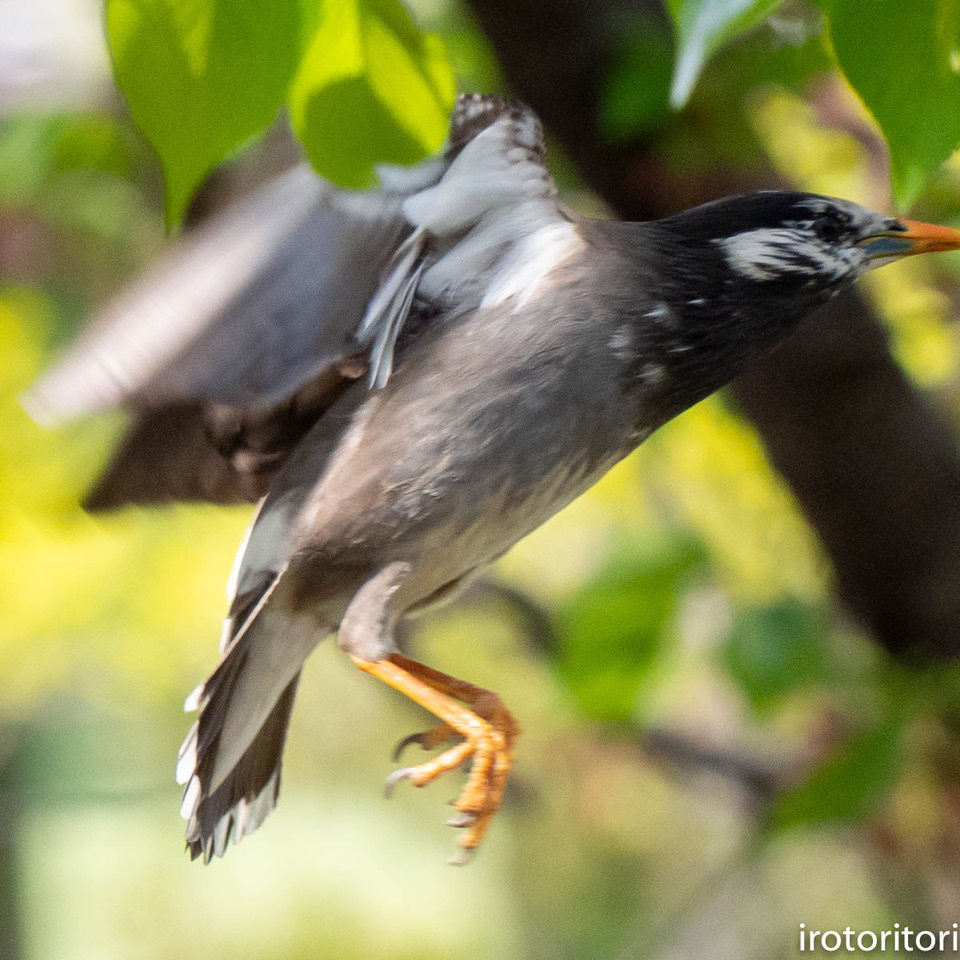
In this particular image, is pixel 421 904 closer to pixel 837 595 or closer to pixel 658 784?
pixel 658 784

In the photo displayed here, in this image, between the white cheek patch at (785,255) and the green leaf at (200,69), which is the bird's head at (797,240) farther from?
the green leaf at (200,69)

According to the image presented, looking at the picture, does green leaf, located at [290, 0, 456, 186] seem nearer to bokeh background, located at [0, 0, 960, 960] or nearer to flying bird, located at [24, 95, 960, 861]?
flying bird, located at [24, 95, 960, 861]

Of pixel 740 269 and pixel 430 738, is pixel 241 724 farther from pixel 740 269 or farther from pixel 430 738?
pixel 740 269

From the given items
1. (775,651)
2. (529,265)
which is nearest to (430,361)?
(529,265)

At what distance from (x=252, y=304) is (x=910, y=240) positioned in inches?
19.0

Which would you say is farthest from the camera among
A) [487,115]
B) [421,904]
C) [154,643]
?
[421,904]

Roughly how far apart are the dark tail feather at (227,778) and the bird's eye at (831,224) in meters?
0.56

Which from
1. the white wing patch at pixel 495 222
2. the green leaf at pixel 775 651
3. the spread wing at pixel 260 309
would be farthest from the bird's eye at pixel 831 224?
the green leaf at pixel 775 651

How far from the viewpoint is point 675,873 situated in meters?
4.85

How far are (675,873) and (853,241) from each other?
4422 mm

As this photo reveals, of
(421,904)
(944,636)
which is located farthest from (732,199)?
(421,904)

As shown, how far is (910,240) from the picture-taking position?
851 millimetres

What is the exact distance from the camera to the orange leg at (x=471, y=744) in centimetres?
78

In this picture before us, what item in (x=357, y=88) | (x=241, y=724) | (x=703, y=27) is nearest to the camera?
(x=703, y=27)
